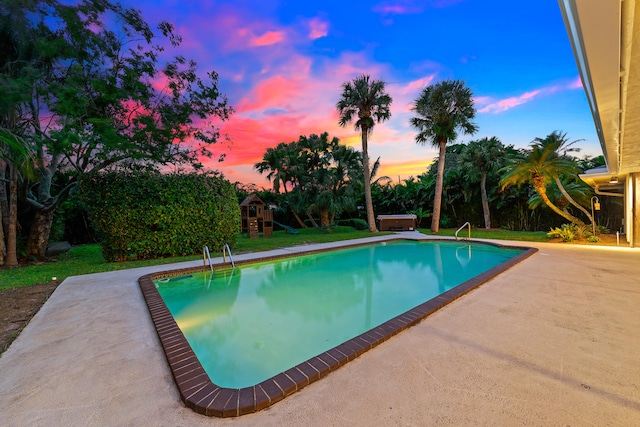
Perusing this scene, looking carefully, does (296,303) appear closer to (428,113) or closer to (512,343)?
(512,343)

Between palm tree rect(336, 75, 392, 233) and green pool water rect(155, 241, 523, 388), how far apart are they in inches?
372

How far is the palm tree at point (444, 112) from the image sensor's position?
1507 centimetres

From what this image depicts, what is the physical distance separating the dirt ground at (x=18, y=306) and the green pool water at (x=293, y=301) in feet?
5.87

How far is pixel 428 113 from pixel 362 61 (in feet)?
17.2

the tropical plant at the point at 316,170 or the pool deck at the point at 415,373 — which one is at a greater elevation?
the tropical plant at the point at 316,170

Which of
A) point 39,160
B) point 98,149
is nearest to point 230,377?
point 98,149

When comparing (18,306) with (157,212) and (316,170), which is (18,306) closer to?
(157,212)

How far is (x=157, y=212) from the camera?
29.1ft

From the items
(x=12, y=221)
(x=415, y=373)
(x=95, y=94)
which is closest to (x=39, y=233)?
(x=12, y=221)

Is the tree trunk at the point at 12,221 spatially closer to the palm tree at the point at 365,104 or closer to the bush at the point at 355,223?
the palm tree at the point at 365,104

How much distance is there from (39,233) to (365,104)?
16.0m

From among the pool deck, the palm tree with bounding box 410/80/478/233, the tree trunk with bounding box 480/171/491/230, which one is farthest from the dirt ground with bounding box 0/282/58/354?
the tree trunk with bounding box 480/171/491/230

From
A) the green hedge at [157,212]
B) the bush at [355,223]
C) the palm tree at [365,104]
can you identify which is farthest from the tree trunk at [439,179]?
the green hedge at [157,212]

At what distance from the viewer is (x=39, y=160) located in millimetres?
8945
